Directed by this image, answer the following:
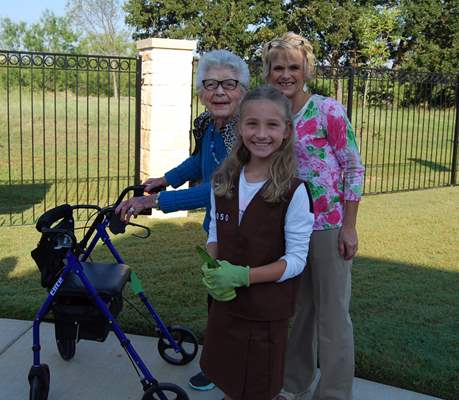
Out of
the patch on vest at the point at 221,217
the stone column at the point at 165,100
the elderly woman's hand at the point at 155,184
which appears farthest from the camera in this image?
the stone column at the point at 165,100

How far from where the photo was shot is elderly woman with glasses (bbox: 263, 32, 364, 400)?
8.58ft

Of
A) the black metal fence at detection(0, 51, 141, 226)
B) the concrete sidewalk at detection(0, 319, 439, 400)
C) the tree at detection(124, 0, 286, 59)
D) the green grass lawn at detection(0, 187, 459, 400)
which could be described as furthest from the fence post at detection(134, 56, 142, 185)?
the tree at detection(124, 0, 286, 59)

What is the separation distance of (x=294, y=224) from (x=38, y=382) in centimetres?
152

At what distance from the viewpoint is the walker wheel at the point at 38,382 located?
9.32 feet

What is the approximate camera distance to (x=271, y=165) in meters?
2.29

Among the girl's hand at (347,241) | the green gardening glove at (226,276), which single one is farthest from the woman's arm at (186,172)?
the green gardening glove at (226,276)

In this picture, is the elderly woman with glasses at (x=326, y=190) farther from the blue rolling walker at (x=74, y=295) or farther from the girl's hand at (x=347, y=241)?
the blue rolling walker at (x=74, y=295)

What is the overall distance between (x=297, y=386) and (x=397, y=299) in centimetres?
204

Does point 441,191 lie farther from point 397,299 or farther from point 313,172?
point 313,172

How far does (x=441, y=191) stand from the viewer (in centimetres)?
1061

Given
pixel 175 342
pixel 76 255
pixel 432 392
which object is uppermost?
pixel 76 255

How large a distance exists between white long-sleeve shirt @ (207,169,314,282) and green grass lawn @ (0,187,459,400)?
162 centimetres

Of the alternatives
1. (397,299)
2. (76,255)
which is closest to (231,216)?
(76,255)

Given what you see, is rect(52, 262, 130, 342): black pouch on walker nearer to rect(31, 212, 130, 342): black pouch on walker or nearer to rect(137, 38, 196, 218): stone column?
rect(31, 212, 130, 342): black pouch on walker
